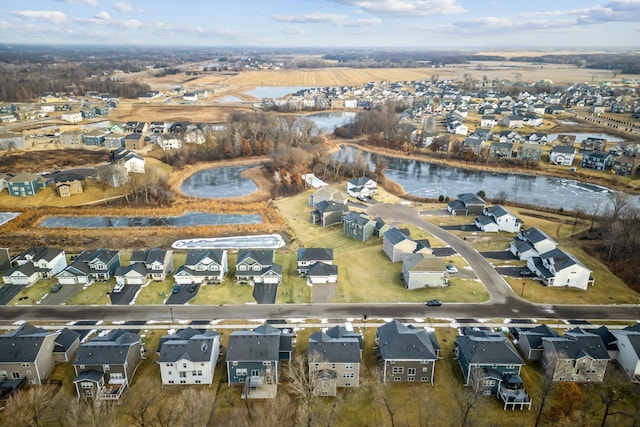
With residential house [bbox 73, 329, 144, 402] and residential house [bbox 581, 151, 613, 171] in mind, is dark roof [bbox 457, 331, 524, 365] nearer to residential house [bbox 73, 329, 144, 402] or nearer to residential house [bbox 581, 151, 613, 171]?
residential house [bbox 73, 329, 144, 402]

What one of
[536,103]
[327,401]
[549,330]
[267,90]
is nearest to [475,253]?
[549,330]

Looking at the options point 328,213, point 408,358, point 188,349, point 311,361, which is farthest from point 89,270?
point 408,358

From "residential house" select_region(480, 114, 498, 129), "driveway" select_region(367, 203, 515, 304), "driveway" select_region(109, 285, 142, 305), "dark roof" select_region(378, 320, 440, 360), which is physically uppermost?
"residential house" select_region(480, 114, 498, 129)

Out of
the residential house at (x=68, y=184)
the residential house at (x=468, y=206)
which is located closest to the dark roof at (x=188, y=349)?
the residential house at (x=468, y=206)

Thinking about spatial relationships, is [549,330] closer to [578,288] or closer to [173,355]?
[578,288]

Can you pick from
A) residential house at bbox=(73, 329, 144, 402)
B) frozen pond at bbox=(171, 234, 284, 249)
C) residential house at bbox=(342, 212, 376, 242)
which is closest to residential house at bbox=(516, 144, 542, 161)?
residential house at bbox=(342, 212, 376, 242)

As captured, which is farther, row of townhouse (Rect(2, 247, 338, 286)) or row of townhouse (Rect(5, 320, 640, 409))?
row of townhouse (Rect(2, 247, 338, 286))
